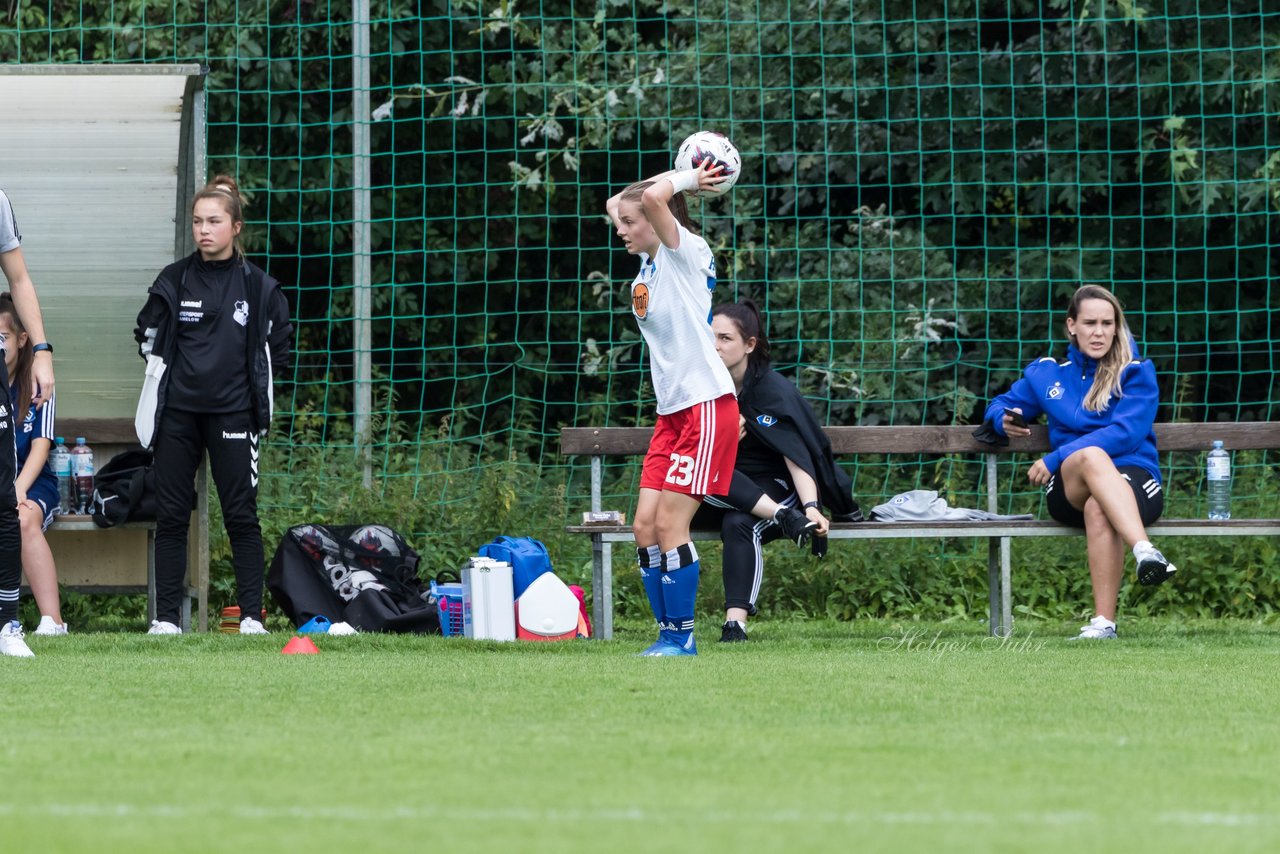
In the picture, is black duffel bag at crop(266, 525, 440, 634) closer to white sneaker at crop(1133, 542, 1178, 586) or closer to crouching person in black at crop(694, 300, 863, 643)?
crouching person in black at crop(694, 300, 863, 643)

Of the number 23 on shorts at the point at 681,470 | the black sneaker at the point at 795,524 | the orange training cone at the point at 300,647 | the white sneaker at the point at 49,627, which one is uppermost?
the number 23 on shorts at the point at 681,470

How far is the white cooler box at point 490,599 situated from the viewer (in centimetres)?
734

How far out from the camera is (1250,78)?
10461 mm

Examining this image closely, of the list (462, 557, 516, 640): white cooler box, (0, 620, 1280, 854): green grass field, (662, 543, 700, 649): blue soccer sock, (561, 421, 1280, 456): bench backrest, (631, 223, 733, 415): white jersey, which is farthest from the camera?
(561, 421, 1280, 456): bench backrest

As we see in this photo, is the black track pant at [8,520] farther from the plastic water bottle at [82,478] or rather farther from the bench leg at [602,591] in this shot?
the bench leg at [602,591]

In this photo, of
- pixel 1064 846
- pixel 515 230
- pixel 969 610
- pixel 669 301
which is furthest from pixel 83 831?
pixel 515 230

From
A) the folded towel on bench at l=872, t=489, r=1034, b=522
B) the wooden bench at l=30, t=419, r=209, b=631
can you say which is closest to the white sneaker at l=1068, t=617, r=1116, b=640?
the folded towel on bench at l=872, t=489, r=1034, b=522

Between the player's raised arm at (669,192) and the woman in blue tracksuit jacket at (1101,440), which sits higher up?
the player's raised arm at (669,192)

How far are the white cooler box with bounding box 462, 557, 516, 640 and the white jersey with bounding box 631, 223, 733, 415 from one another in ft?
4.11

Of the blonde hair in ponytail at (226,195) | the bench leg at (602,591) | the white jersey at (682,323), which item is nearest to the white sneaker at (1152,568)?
→ the white jersey at (682,323)

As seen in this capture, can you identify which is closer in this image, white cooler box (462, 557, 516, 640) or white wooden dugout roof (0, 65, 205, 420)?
white cooler box (462, 557, 516, 640)

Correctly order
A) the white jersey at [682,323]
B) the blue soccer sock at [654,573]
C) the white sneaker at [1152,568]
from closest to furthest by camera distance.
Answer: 1. the white jersey at [682,323]
2. the blue soccer sock at [654,573]
3. the white sneaker at [1152,568]

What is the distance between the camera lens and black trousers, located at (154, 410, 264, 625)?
304 inches

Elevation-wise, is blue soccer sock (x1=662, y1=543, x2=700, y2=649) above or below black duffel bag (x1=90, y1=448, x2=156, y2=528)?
below
